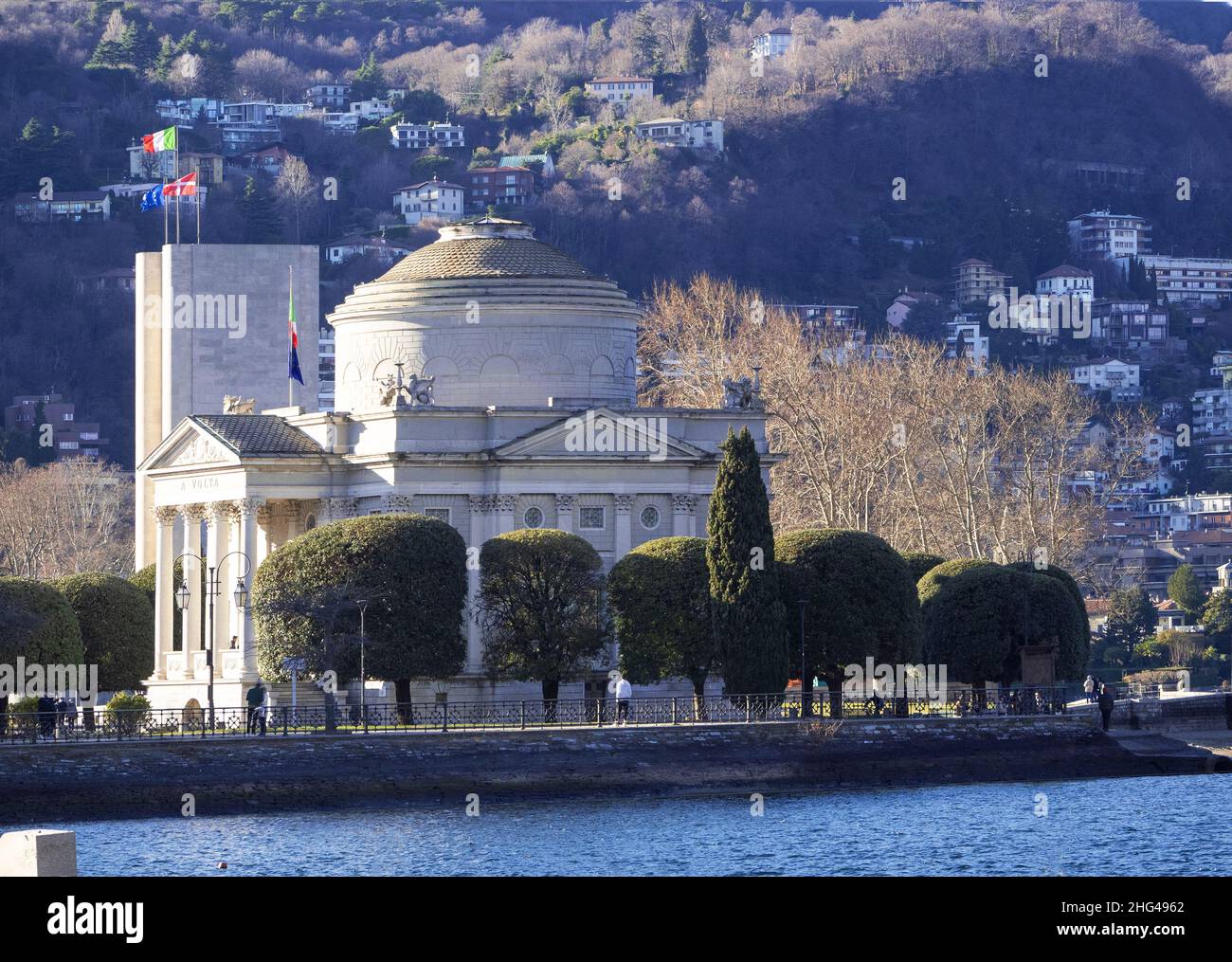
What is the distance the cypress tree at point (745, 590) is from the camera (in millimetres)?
65750

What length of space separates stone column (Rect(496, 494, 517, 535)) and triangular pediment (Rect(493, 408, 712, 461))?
110cm

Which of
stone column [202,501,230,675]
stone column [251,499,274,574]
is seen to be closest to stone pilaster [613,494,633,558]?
stone column [251,499,274,574]

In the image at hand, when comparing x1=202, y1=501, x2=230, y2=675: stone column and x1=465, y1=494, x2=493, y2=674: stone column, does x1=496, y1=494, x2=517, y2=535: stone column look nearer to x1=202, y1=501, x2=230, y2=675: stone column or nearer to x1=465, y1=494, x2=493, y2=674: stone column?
x1=465, y1=494, x2=493, y2=674: stone column

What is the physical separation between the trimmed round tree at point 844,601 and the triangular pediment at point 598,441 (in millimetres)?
6413

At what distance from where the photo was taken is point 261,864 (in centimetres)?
4688

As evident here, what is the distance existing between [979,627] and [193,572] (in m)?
21.5

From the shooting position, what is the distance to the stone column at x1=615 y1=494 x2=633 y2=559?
75.1m

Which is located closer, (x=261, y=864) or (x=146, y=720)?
(x=261, y=864)

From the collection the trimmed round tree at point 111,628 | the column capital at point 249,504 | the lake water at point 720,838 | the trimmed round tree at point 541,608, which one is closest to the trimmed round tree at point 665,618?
the trimmed round tree at point 541,608

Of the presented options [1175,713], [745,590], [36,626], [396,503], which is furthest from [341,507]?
[1175,713]

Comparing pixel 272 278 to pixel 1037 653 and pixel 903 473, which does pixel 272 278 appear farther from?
pixel 1037 653

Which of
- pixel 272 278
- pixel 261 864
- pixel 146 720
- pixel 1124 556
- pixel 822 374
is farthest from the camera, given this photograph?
pixel 1124 556
